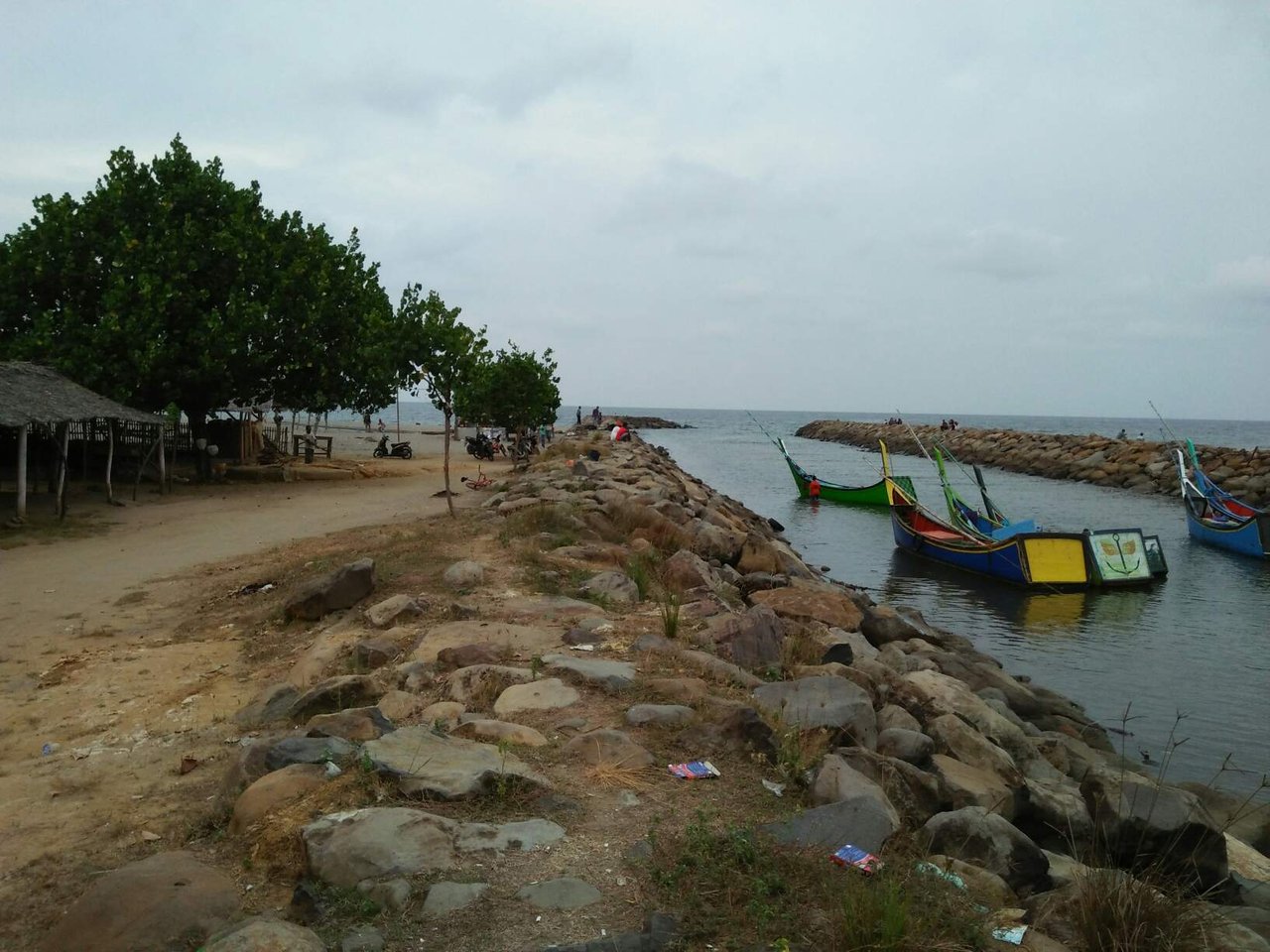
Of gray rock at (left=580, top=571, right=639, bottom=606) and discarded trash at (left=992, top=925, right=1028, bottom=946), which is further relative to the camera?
gray rock at (left=580, top=571, right=639, bottom=606)

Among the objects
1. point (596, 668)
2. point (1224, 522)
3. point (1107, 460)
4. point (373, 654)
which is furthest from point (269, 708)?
point (1107, 460)

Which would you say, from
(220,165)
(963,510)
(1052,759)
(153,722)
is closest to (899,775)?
(1052,759)

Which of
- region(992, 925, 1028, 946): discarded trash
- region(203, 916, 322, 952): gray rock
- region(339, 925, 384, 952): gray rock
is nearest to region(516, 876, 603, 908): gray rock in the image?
region(339, 925, 384, 952): gray rock

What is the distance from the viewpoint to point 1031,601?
17.1 metres

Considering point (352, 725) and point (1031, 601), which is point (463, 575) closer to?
point (352, 725)

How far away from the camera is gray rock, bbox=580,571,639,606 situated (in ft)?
29.1

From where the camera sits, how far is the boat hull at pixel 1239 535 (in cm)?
2150

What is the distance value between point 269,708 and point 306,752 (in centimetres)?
170

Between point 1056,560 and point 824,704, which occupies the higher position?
point 824,704

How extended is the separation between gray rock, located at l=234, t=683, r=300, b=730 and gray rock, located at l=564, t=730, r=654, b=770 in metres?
2.12

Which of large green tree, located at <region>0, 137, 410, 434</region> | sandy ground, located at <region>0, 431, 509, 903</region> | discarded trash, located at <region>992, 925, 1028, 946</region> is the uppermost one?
large green tree, located at <region>0, 137, 410, 434</region>

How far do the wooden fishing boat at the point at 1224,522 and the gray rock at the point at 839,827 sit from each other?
71.6 ft

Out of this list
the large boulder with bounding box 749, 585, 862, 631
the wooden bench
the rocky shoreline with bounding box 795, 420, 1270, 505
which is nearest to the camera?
the large boulder with bounding box 749, 585, 862, 631

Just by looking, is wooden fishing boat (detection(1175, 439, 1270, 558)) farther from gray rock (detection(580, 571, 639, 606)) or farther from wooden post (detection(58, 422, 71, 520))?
wooden post (detection(58, 422, 71, 520))
